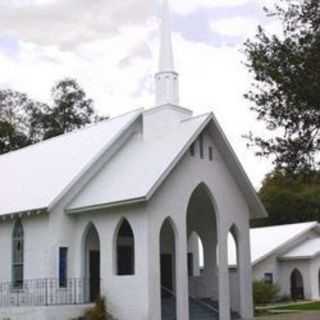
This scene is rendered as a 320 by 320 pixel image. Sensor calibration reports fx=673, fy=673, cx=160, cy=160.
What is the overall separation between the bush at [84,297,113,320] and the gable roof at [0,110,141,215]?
13.3 ft

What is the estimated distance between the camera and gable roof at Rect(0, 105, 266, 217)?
24328mm

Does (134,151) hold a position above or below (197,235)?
above

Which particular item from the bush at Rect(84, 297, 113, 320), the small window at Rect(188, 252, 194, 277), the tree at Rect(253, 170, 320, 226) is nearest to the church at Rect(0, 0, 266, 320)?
the bush at Rect(84, 297, 113, 320)

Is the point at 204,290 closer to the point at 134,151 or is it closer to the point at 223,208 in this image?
the point at 223,208

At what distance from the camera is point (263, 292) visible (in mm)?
38781

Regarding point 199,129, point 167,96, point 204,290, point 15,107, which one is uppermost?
point 15,107

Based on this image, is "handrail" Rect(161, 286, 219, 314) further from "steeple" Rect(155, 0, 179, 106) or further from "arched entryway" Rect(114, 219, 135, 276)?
"steeple" Rect(155, 0, 179, 106)

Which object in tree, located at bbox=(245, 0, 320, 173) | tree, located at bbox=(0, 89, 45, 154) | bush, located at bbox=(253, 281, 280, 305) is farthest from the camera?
tree, located at bbox=(0, 89, 45, 154)

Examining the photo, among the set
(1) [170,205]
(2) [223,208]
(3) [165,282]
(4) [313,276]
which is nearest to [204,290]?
(3) [165,282]

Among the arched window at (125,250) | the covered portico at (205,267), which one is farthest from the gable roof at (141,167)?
the arched window at (125,250)

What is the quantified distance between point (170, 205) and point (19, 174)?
9.75 m

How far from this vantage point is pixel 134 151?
27.5m

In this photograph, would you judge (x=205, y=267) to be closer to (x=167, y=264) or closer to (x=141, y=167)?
(x=167, y=264)

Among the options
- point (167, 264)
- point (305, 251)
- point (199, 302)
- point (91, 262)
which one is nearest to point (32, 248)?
point (91, 262)
